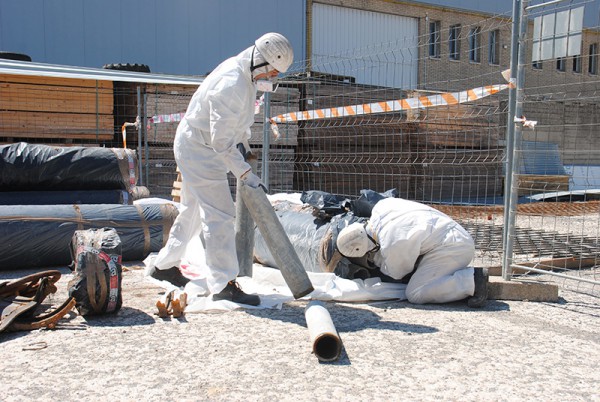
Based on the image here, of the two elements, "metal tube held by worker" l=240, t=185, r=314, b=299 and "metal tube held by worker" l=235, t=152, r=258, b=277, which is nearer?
"metal tube held by worker" l=240, t=185, r=314, b=299

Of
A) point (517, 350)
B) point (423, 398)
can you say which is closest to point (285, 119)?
point (517, 350)

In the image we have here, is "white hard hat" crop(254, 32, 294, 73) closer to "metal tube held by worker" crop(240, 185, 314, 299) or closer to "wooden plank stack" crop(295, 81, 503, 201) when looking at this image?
"metal tube held by worker" crop(240, 185, 314, 299)

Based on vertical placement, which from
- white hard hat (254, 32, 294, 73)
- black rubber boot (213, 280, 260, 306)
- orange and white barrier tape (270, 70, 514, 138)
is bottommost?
black rubber boot (213, 280, 260, 306)

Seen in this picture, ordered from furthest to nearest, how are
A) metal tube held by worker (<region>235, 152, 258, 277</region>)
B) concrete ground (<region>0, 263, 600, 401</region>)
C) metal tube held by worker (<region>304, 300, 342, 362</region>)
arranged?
1. metal tube held by worker (<region>235, 152, 258, 277</region>)
2. metal tube held by worker (<region>304, 300, 342, 362</region>)
3. concrete ground (<region>0, 263, 600, 401</region>)

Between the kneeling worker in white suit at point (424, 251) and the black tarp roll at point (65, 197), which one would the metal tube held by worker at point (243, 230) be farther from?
the black tarp roll at point (65, 197)

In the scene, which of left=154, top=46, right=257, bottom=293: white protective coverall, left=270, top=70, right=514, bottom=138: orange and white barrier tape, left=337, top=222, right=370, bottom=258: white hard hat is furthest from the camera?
left=270, top=70, right=514, bottom=138: orange and white barrier tape

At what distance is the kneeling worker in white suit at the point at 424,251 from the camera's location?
4355 millimetres

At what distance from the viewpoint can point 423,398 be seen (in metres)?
2.73

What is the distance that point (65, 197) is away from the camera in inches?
256

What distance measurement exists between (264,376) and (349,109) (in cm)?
490

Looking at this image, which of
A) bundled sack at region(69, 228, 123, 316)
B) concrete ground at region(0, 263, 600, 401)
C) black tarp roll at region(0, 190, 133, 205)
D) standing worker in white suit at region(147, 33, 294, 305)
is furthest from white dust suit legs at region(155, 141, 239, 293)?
black tarp roll at region(0, 190, 133, 205)

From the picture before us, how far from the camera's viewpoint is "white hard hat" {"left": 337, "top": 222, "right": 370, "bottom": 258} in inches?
173

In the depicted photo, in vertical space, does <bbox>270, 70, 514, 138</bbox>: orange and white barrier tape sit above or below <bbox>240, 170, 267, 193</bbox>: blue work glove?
above

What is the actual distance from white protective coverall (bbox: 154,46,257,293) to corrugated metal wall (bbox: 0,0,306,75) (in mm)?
13843
